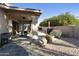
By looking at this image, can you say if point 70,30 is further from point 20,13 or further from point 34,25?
point 20,13

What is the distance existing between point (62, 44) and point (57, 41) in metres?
0.26

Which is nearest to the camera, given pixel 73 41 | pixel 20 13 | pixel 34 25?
pixel 20 13

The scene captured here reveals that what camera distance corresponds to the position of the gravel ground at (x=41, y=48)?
6938mm

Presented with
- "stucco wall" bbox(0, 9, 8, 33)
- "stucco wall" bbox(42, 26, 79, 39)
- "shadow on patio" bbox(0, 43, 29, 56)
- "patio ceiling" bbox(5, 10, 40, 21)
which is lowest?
A: "shadow on patio" bbox(0, 43, 29, 56)

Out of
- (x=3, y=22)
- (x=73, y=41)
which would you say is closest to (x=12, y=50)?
(x=3, y=22)

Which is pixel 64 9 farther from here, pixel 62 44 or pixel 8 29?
pixel 8 29

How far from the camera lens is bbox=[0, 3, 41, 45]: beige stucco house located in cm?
781

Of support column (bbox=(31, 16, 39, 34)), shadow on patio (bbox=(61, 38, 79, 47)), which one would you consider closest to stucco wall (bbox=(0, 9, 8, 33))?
support column (bbox=(31, 16, 39, 34))

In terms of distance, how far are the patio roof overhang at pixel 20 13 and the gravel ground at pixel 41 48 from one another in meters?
0.99

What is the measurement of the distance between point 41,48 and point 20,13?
1.79m

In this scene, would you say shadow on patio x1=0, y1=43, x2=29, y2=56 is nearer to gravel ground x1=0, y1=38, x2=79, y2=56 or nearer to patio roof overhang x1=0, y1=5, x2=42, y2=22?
gravel ground x1=0, y1=38, x2=79, y2=56

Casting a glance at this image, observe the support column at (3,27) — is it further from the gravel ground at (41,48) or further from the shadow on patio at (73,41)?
the shadow on patio at (73,41)

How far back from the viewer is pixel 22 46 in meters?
7.71

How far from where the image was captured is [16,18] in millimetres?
8555
